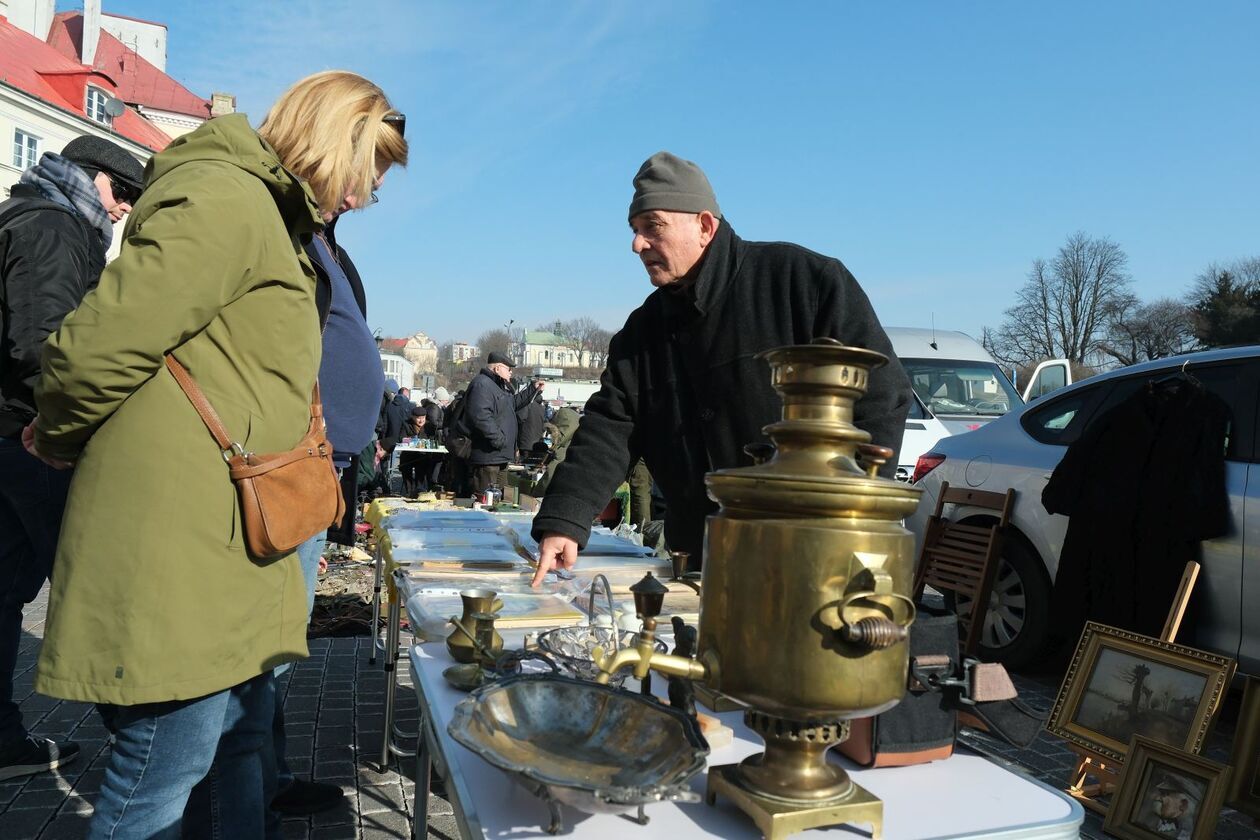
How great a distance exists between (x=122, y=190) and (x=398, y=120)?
1698 millimetres

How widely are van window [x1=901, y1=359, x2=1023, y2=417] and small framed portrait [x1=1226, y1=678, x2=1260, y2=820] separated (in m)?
5.62

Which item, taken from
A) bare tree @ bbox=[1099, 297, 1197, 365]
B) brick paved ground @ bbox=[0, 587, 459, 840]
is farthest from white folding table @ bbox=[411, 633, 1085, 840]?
bare tree @ bbox=[1099, 297, 1197, 365]

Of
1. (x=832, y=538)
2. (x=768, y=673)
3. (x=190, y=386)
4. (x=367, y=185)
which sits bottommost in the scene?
(x=768, y=673)

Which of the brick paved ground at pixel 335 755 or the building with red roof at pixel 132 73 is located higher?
the building with red roof at pixel 132 73

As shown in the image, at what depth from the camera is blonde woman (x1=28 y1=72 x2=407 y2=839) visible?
143 centimetres

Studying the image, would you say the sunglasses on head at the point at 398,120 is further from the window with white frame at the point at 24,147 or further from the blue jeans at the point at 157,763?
the window with white frame at the point at 24,147

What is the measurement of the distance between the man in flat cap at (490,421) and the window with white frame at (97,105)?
94.9ft

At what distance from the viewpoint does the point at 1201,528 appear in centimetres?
380

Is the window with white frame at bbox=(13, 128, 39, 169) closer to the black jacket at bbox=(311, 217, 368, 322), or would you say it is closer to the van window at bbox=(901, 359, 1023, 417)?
the van window at bbox=(901, 359, 1023, 417)

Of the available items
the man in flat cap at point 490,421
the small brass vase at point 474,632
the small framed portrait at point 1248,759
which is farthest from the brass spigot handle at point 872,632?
the man in flat cap at point 490,421

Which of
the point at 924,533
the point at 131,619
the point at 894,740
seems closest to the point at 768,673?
the point at 894,740

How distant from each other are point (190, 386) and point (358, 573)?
6068 millimetres

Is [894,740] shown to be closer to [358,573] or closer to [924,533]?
[924,533]

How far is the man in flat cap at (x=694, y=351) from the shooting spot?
207cm
